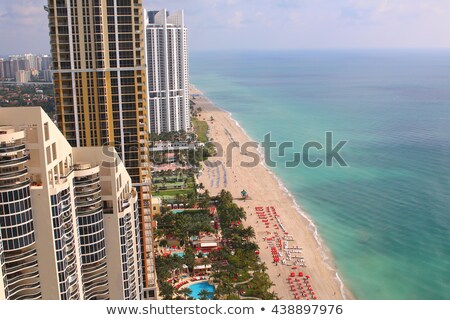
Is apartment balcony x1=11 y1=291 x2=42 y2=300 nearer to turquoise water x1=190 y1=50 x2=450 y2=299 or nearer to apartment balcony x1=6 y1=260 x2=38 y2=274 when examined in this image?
apartment balcony x1=6 y1=260 x2=38 y2=274

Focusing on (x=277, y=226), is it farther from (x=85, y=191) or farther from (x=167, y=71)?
(x=167, y=71)

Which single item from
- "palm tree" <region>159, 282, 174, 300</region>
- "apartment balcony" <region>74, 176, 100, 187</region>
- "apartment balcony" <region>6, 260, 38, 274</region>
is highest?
"apartment balcony" <region>74, 176, 100, 187</region>

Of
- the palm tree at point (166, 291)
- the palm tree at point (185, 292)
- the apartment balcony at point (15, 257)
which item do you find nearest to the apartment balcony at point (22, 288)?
the apartment balcony at point (15, 257)

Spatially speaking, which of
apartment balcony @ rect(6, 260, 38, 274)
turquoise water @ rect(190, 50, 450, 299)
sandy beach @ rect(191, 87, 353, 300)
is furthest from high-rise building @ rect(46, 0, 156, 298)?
turquoise water @ rect(190, 50, 450, 299)

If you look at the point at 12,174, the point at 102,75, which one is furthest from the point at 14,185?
the point at 102,75

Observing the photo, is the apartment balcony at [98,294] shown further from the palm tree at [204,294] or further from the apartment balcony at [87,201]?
the palm tree at [204,294]

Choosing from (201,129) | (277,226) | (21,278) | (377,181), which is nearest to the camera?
(21,278)
